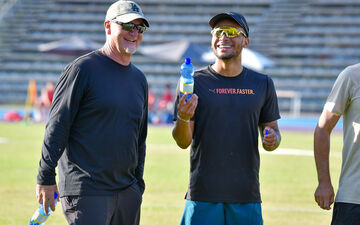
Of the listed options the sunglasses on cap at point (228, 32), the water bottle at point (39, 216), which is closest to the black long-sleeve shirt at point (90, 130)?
the water bottle at point (39, 216)

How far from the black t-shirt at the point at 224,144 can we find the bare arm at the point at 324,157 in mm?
500

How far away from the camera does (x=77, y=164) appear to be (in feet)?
15.2

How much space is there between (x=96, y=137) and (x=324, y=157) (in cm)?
155

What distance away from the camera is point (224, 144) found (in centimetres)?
493

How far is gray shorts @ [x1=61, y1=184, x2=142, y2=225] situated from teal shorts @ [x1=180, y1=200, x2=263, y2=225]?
1.41 feet

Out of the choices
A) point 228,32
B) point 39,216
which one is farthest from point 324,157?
point 39,216

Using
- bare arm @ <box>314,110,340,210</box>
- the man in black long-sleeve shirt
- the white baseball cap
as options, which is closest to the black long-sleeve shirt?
the man in black long-sleeve shirt

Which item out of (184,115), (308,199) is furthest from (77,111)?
(308,199)

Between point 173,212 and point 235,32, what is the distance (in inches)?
178

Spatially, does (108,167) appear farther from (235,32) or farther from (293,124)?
(293,124)

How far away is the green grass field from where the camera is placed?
348 inches

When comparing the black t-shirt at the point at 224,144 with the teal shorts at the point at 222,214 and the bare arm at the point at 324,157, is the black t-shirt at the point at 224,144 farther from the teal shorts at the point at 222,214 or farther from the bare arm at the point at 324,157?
the bare arm at the point at 324,157

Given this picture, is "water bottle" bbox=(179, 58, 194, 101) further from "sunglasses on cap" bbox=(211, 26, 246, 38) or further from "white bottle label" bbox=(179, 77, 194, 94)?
"sunglasses on cap" bbox=(211, 26, 246, 38)

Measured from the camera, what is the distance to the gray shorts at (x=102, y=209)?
458 cm
